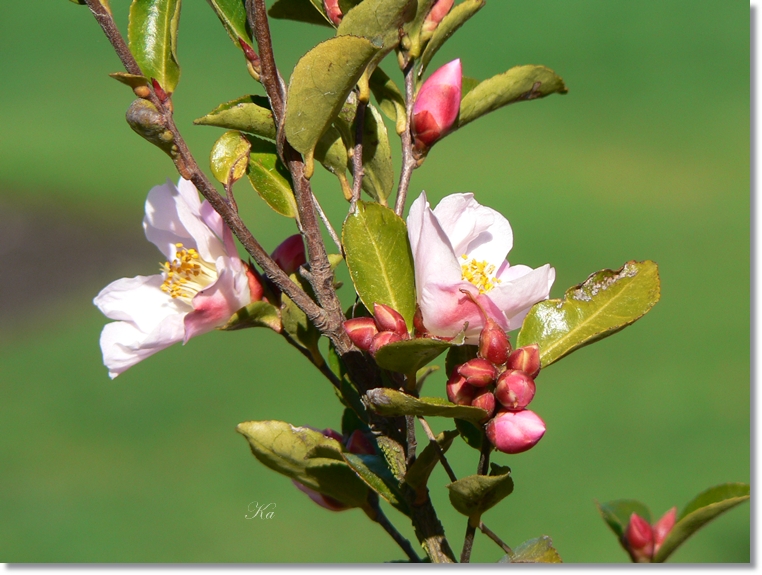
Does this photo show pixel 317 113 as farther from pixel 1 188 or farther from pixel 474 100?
pixel 1 188

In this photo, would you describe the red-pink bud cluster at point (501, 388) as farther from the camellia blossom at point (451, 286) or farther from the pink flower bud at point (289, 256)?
the pink flower bud at point (289, 256)

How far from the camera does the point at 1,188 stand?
4270mm

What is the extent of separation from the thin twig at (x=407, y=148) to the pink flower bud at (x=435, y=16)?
2 centimetres

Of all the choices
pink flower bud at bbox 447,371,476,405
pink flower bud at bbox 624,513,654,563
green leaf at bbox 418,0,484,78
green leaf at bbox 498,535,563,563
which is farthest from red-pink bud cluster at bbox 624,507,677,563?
green leaf at bbox 418,0,484,78

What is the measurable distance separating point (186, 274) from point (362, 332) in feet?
0.58

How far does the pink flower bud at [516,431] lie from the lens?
39cm

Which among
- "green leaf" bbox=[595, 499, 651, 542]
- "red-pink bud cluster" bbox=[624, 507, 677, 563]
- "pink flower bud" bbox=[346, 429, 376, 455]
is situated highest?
"pink flower bud" bbox=[346, 429, 376, 455]

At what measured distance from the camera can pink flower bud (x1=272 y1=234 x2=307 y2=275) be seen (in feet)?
1.63

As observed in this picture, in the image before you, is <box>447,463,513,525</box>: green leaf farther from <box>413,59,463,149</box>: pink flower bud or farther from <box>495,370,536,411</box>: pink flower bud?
<box>413,59,463,149</box>: pink flower bud

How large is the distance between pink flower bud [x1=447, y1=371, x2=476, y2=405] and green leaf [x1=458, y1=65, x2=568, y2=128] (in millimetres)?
189

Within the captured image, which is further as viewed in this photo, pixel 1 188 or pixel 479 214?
pixel 1 188

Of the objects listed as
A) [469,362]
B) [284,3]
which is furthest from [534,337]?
[284,3]

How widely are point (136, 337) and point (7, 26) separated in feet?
15.8

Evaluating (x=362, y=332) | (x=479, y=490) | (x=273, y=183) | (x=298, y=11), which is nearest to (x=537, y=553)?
(x=479, y=490)
